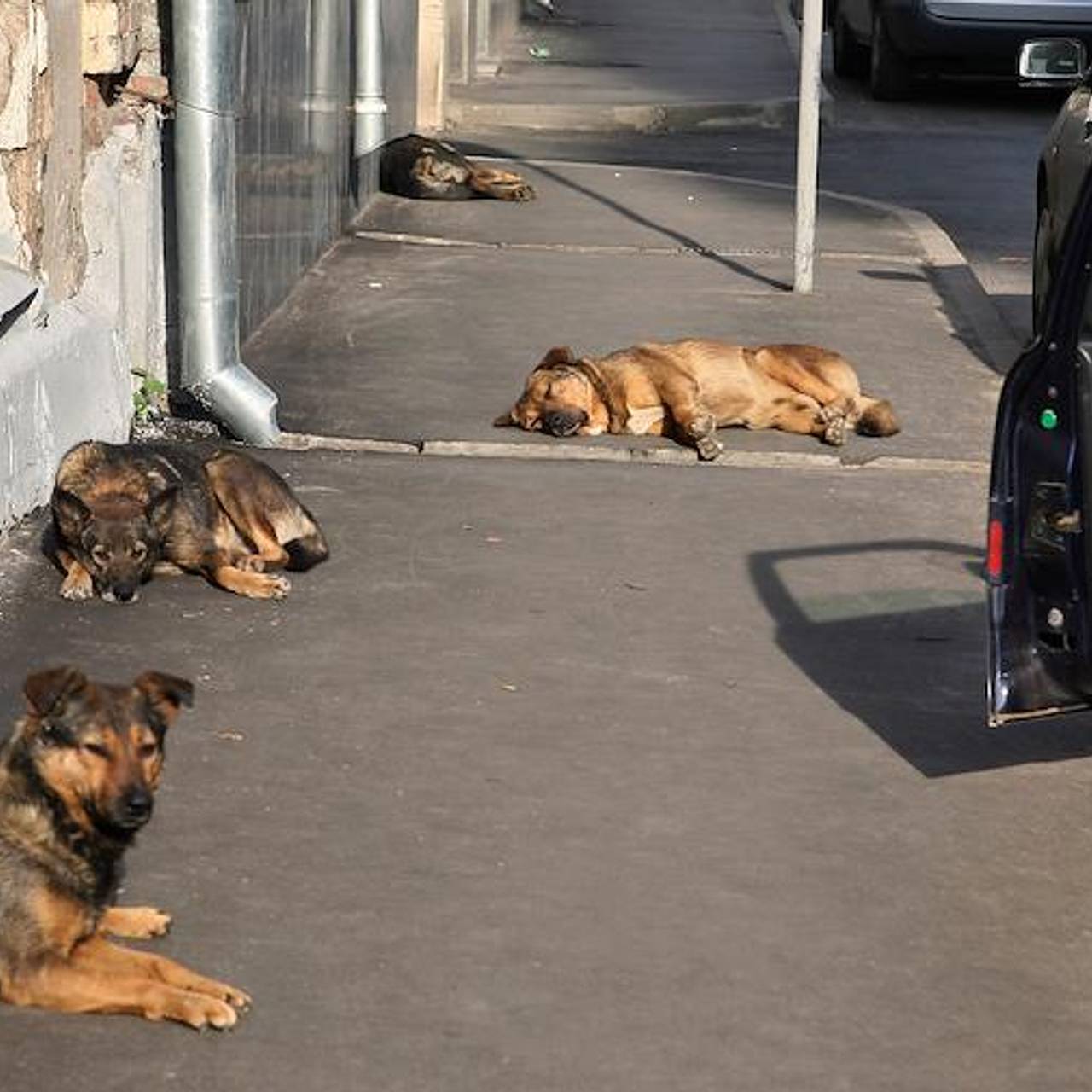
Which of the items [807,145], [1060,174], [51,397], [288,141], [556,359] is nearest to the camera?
[51,397]

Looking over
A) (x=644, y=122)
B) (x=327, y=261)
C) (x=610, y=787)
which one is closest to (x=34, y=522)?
(x=610, y=787)

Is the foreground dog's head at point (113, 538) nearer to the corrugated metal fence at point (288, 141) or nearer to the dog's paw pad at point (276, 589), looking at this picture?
the dog's paw pad at point (276, 589)

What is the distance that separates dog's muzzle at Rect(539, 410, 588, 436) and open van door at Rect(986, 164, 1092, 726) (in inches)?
160

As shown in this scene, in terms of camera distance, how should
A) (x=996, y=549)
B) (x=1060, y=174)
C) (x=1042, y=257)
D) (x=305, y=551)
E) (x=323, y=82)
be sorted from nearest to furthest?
(x=996, y=549) → (x=305, y=551) → (x=1060, y=174) → (x=1042, y=257) → (x=323, y=82)

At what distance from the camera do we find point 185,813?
632 cm

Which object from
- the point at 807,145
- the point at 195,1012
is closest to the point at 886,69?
the point at 807,145

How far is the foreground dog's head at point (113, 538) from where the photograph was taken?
7949 millimetres

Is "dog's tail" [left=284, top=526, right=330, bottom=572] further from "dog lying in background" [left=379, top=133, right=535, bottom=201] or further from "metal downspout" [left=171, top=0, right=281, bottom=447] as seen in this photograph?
"dog lying in background" [left=379, top=133, right=535, bottom=201]

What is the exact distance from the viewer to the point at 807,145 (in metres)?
13.4

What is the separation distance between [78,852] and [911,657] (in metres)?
3.28

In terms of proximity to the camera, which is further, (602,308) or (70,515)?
(602,308)

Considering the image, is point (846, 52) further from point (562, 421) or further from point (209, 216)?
point (209, 216)

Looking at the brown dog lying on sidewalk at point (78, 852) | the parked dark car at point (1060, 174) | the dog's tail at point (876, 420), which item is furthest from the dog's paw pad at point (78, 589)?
the parked dark car at point (1060, 174)

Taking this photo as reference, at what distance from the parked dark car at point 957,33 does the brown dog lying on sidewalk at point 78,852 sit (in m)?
18.0
